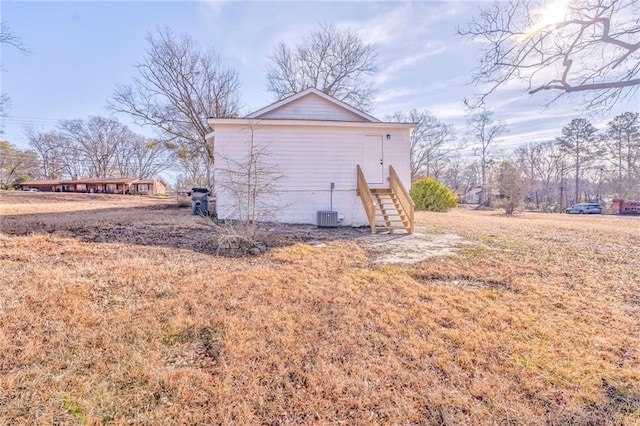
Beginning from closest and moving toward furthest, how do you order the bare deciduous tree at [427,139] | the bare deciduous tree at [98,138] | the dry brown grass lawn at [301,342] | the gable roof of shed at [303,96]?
the dry brown grass lawn at [301,342]
the gable roof of shed at [303,96]
the bare deciduous tree at [427,139]
the bare deciduous tree at [98,138]

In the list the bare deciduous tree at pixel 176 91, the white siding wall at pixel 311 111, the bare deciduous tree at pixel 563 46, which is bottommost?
the bare deciduous tree at pixel 563 46

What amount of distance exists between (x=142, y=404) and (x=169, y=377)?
246 millimetres

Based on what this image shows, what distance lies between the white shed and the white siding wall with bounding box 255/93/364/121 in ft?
4.80

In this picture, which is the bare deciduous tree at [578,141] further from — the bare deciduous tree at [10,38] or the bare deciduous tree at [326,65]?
the bare deciduous tree at [10,38]

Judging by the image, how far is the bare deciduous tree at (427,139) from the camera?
35281mm

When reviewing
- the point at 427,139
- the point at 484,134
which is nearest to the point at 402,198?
the point at 427,139

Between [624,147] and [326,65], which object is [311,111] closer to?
[326,65]

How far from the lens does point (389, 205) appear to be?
1025 cm

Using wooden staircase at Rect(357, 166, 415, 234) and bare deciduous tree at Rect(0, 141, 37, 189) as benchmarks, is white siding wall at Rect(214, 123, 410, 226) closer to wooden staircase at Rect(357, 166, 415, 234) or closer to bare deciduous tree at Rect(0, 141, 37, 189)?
wooden staircase at Rect(357, 166, 415, 234)

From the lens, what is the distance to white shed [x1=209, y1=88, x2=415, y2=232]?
30.9 feet

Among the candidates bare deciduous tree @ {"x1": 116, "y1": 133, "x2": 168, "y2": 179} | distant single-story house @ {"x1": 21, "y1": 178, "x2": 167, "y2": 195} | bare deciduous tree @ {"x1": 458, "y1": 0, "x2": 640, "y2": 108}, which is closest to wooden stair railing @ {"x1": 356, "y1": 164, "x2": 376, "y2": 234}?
bare deciduous tree @ {"x1": 458, "y1": 0, "x2": 640, "y2": 108}

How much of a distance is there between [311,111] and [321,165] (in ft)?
9.38

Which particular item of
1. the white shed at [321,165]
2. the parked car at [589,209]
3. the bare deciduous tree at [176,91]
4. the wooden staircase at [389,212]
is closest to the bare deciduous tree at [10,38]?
the white shed at [321,165]

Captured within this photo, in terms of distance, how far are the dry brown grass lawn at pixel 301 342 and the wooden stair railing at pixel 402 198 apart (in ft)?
11.7
